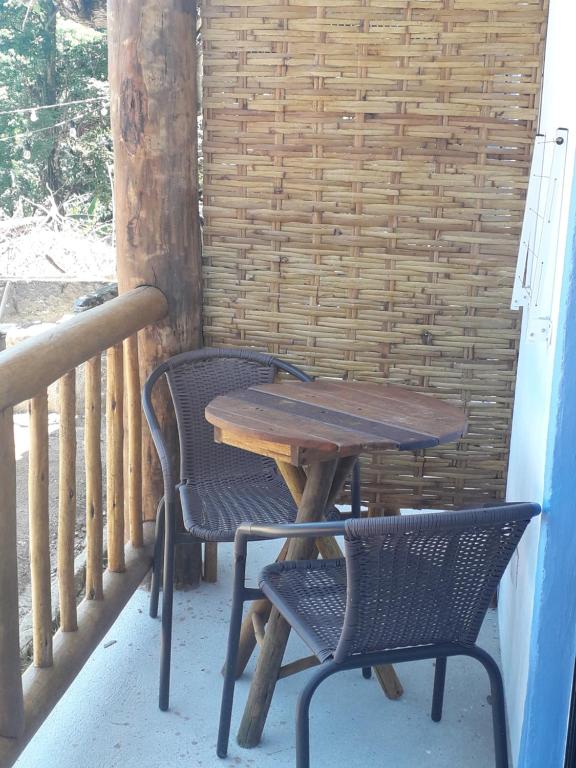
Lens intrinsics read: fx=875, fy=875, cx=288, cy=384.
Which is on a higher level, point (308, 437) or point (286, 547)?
point (308, 437)

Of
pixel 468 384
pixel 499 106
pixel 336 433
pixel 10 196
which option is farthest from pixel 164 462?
pixel 10 196

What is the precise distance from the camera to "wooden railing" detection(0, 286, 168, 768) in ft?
6.14

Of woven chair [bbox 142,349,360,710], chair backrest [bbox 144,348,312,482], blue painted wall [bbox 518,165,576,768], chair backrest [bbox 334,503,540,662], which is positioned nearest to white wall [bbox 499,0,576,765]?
blue painted wall [bbox 518,165,576,768]

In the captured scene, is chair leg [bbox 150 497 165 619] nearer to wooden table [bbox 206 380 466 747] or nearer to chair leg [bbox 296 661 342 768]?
wooden table [bbox 206 380 466 747]

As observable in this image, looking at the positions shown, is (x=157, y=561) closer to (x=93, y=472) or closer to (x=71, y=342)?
(x=93, y=472)

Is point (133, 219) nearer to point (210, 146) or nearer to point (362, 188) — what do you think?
point (210, 146)

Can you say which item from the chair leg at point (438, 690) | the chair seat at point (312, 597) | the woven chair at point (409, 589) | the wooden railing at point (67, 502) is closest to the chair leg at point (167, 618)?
the wooden railing at point (67, 502)

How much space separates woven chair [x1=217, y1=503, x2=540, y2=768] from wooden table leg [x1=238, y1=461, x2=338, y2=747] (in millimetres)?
393

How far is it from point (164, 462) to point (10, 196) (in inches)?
445

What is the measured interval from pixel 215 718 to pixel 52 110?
38.3 ft

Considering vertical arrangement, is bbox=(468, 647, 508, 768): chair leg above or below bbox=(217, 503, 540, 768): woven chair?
below

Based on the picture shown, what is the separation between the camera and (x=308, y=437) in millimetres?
2168

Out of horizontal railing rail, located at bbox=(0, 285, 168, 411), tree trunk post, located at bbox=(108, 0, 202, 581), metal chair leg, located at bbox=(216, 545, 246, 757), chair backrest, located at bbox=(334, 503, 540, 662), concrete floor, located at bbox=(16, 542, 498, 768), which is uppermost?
tree trunk post, located at bbox=(108, 0, 202, 581)

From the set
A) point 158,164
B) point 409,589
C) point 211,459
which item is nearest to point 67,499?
point 211,459
